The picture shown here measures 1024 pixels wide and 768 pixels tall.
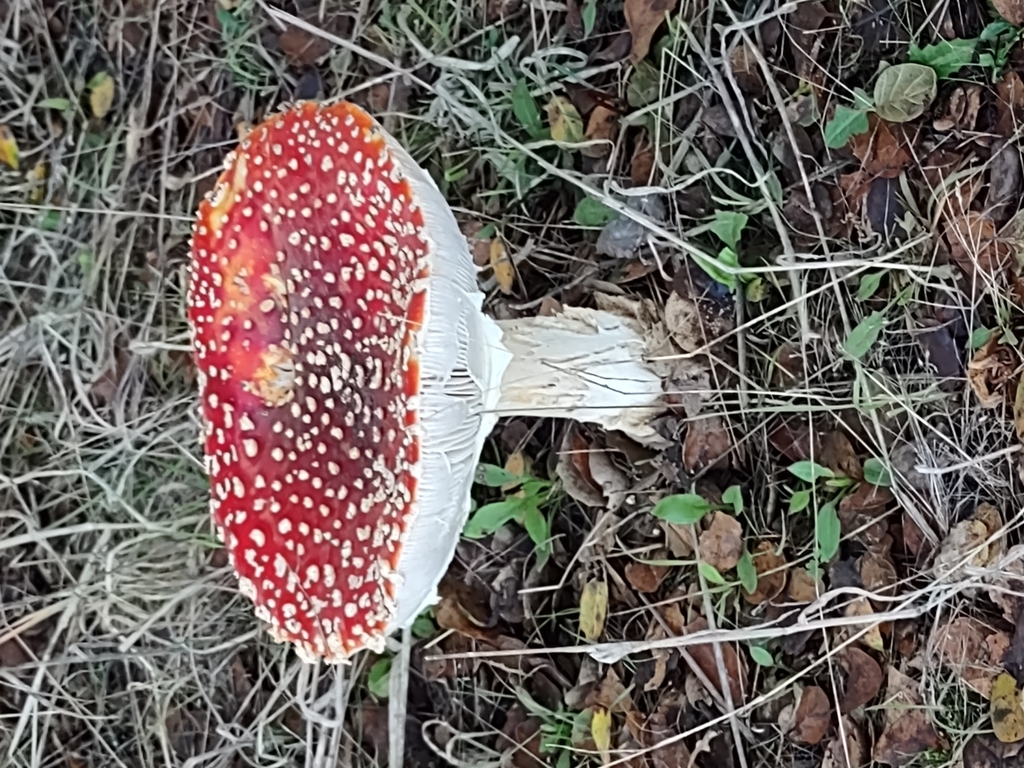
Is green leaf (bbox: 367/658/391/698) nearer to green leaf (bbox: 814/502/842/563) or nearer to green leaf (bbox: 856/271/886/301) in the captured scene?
green leaf (bbox: 814/502/842/563)

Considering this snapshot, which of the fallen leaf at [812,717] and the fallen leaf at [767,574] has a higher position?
the fallen leaf at [767,574]

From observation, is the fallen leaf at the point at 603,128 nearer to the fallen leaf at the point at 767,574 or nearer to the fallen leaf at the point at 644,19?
the fallen leaf at the point at 644,19

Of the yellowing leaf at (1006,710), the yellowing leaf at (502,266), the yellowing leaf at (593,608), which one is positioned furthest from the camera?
the yellowing leaf at (502,266)

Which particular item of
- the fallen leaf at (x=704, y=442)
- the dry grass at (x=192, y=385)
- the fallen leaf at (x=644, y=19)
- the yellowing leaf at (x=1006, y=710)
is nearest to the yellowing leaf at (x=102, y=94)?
the dry grass at (x=192, y=385)

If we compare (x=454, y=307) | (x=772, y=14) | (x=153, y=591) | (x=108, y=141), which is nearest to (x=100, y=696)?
(x=153, y=591)

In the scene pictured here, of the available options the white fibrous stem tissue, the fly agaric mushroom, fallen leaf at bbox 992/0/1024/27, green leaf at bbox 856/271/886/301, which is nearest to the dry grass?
green leaf at bbox 856/271/886/301

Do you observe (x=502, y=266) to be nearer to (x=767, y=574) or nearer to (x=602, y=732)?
(x=767, y=574)
